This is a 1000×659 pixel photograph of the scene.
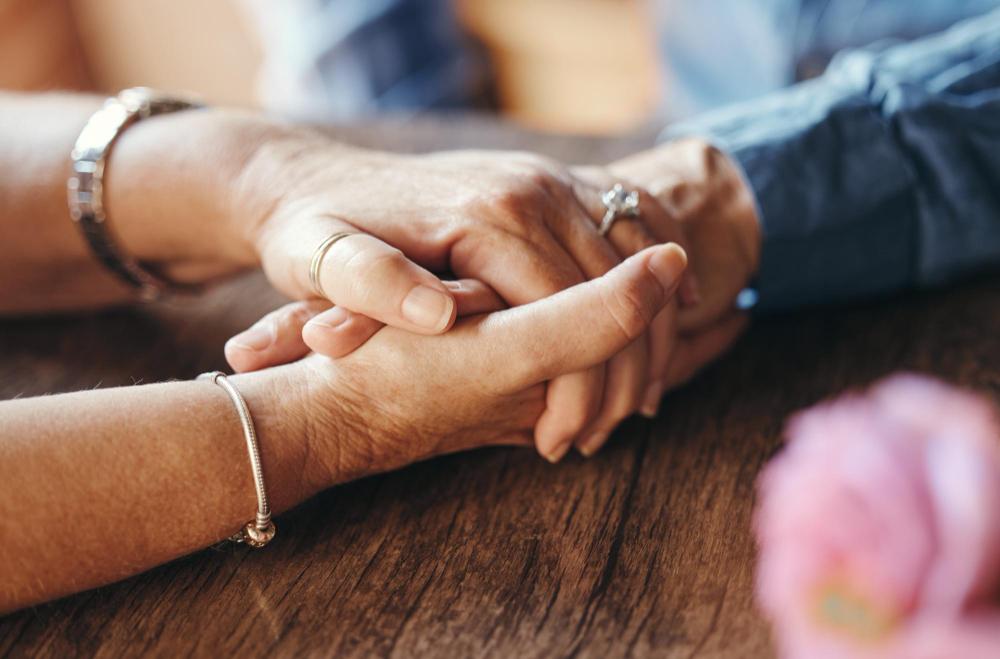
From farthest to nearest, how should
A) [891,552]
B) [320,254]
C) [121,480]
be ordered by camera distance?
[320,254] → [121,480] → [891,552]

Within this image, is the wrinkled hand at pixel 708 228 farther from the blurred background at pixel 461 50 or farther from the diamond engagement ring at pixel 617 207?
the blurred background at pixel 461 50

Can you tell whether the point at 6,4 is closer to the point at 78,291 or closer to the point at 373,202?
the point at 78,291

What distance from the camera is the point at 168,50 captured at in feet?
10.3

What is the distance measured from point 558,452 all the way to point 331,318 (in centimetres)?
20

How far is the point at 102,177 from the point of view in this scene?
0.92 meters

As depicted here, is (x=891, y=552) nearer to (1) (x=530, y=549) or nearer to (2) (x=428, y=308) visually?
(1) (x=530, y=549)

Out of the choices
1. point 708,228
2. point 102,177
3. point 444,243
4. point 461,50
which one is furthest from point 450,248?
point 461,50

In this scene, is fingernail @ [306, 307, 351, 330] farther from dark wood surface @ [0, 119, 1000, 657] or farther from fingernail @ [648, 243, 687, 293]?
fingernail @ [648, 243, 687, 293]

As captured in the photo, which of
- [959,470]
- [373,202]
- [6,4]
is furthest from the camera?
[6,4]

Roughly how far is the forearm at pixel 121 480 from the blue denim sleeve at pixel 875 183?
19.8 inches

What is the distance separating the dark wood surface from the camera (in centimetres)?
59

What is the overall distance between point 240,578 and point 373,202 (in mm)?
323

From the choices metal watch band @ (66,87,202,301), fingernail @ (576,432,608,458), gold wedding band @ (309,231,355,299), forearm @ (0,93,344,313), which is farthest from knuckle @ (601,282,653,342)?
metal watch band @ (66,87,202,301)

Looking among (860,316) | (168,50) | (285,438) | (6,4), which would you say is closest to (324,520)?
(285,438)
